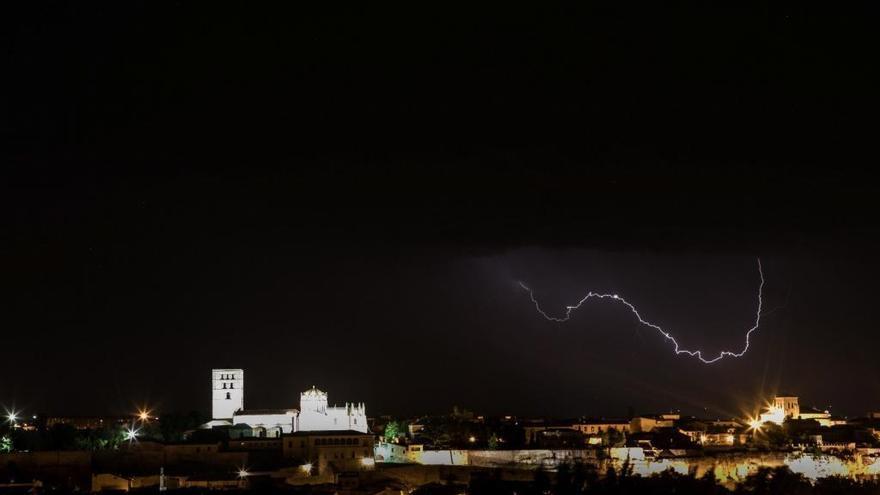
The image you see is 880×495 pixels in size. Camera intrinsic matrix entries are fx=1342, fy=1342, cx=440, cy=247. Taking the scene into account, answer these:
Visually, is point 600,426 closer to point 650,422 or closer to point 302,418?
point 650,422

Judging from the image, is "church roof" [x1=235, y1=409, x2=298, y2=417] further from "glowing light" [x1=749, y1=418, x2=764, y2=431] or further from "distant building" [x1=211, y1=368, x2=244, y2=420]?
"glowing light" [x1=749, y1=418, x2=764, y2=431]

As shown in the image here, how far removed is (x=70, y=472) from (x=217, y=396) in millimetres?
16721

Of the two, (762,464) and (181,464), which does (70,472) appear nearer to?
(181,464)

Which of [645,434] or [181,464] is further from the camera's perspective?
[645,434]

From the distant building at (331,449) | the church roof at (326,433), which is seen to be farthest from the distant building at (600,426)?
the distant building at (331,449)

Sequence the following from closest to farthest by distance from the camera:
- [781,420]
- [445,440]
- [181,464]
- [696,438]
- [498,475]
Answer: [498,475] → [181,464] → [445,440] → [696,438] → [781,420]

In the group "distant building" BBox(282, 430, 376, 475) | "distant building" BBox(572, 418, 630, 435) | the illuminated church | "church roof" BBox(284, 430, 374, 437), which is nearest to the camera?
"distant building" BBox(282, 430, 376, 475)

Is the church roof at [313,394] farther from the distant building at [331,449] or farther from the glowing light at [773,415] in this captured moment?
the glowing light at [773,415]

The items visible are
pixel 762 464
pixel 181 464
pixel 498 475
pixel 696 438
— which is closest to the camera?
pixel 498 475

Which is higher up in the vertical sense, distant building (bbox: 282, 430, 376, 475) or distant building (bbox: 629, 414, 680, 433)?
distant building (bbox: 629, 414, 680, 433)

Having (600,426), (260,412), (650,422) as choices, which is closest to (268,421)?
(260,412)

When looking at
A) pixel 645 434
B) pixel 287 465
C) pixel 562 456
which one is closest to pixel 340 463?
pixel 287 465

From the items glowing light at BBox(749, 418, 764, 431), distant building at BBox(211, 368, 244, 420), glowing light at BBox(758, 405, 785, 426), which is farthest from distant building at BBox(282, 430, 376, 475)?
glowing light at BBox(758, 405, 785, 426)

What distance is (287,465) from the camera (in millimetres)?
44844
